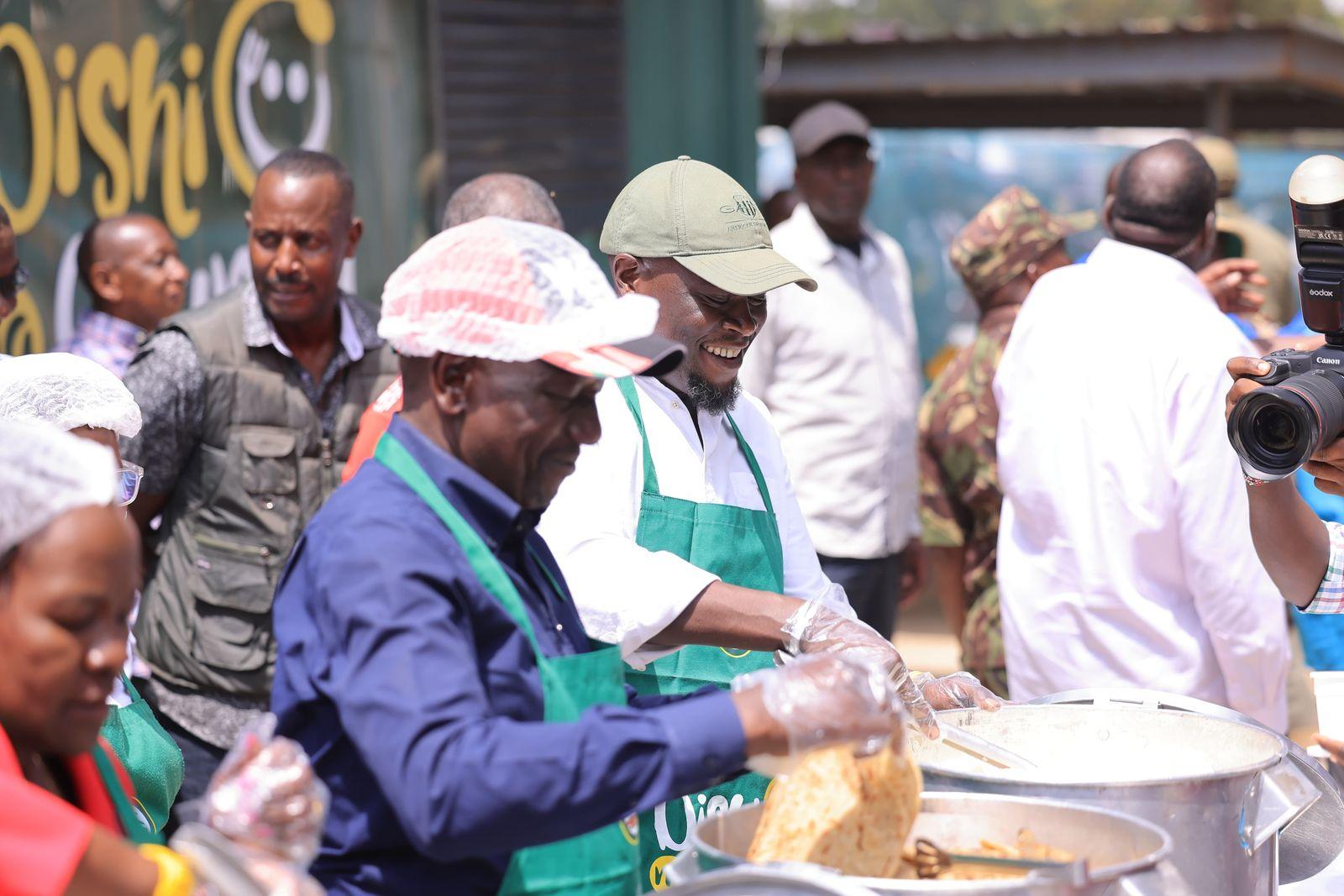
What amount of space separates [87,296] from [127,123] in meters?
0.59

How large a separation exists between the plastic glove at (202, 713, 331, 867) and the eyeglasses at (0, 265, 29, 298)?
98.3 inches

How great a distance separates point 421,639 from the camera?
1.63m

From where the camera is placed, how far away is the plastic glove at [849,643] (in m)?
2.21

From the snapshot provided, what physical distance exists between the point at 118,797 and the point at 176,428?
80.3 inches

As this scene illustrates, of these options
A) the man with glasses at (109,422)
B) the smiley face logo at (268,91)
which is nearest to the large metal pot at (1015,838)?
the man with glasses at (109,422)

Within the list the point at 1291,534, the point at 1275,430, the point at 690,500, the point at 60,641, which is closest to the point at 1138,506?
the point at 1291,534

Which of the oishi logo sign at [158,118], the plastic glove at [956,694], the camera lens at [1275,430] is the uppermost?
the oishi logo sign at [158,118]

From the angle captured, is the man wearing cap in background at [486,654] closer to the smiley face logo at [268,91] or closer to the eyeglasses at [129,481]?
the eyeglasses at [129,481]

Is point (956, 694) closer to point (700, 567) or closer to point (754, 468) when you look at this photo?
point (700, 567)

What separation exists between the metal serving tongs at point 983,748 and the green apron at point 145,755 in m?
1.26

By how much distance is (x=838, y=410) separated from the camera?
203 inches

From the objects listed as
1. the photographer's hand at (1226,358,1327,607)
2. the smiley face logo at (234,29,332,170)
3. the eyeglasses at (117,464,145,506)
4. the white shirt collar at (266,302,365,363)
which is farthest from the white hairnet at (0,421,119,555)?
the smiley face logo at (234,29,332,170)

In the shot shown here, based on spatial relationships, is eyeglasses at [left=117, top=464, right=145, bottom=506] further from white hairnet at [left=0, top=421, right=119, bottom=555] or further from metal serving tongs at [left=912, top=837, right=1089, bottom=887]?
metal serving tongs at [left=912, top=837, right=1089, bottom=887]

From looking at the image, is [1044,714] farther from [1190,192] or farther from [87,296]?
[87,296]
